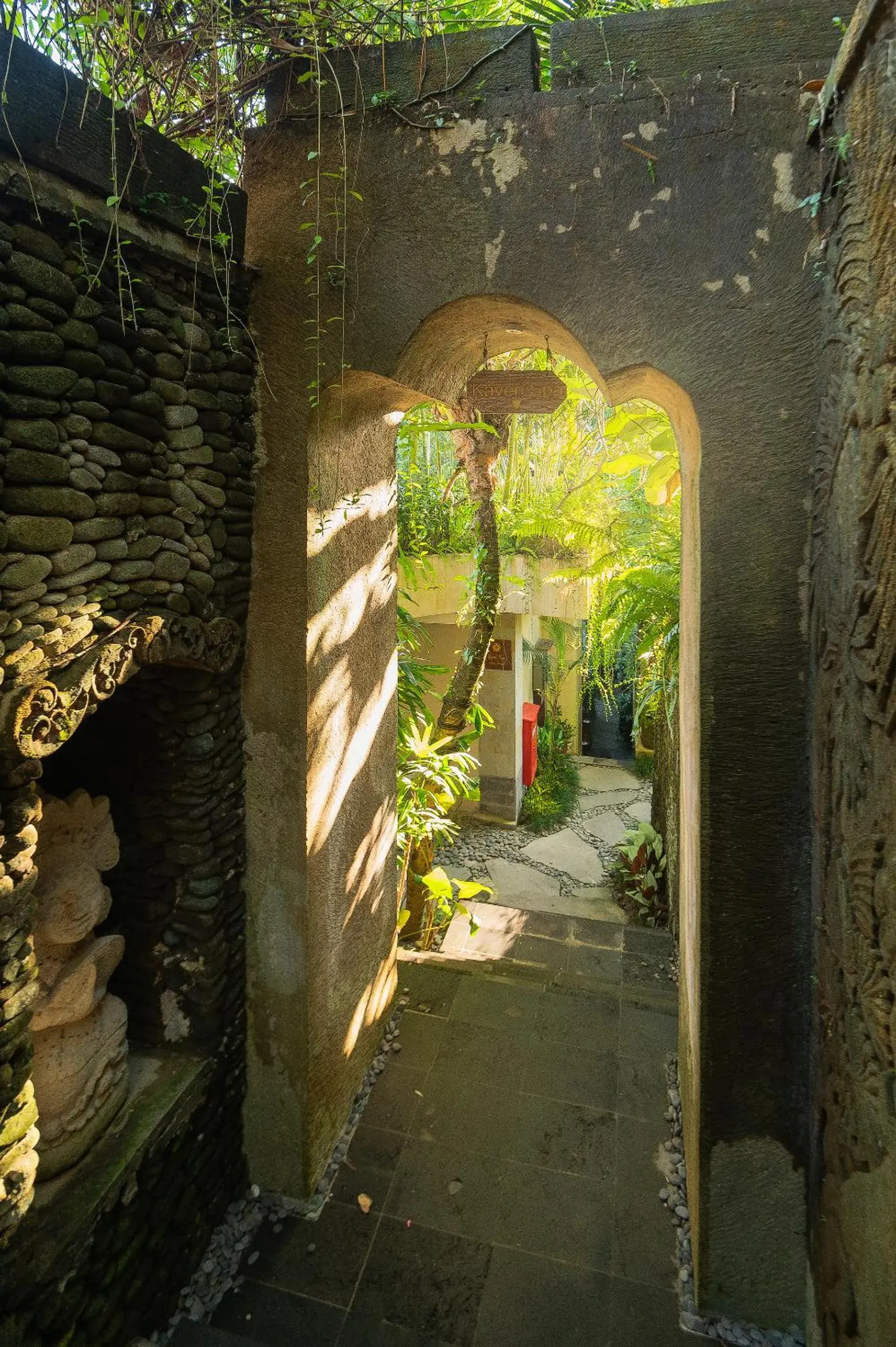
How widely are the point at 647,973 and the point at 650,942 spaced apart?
1.80 feet

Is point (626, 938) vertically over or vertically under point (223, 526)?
under

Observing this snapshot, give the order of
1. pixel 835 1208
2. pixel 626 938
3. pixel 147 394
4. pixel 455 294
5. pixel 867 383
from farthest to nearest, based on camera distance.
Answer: pixel 626 938
pixel 455 294
pixel 147 394
pixel 835 1208
pixel 867 383

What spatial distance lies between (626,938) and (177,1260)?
3.13 metres

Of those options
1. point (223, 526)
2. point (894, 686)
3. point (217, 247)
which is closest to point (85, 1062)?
point (223, 526)

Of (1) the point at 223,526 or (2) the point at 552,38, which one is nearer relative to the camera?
(2) the point at 552,38

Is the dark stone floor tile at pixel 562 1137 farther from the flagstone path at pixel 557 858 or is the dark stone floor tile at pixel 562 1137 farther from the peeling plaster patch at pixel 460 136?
the peeling plaster patch at pixel 460 136

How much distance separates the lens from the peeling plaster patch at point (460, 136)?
7.10 ft

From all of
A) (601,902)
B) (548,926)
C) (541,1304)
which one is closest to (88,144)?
(541,1304)

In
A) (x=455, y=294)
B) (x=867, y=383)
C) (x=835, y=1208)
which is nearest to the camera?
(x=867, y=383)

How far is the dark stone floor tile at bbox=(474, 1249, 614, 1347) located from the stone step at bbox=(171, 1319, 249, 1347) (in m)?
0.74

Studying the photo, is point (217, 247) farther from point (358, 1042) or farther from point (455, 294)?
point (358, 1042)

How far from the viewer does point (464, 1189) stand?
261 cm

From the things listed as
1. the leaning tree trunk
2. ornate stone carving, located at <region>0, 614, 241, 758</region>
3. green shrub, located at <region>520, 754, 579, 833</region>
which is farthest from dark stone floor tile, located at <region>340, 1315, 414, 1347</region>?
green shrub, located at <region>520, 754, 579, 833</region>

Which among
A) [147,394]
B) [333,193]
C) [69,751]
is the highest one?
[333,193]
